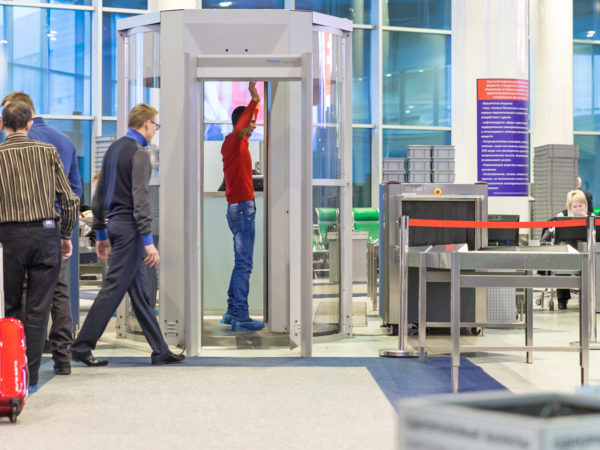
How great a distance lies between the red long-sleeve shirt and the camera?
701 centimetres

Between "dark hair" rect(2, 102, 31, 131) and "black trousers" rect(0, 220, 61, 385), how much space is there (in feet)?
1.67

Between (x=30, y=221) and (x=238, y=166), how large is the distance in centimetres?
288

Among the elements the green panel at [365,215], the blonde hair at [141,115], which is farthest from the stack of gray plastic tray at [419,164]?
the green panel at [365,215]

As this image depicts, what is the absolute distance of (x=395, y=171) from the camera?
7520 millimetres

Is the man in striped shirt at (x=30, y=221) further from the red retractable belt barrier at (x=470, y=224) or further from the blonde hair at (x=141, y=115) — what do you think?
the red retractable belt barrier at (x=470, y=224)

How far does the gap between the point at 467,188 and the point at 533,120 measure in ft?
26.3

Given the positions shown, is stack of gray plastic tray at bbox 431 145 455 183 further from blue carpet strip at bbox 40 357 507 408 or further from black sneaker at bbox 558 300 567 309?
black sneaker at bbox 558 300 567 309

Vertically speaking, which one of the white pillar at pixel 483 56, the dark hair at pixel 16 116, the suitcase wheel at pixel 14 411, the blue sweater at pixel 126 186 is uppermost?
the white pillar at pixel 483 56

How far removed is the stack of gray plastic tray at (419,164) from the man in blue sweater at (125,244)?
106 inches

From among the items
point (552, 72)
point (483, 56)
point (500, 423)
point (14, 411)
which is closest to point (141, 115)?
point (14, 411)

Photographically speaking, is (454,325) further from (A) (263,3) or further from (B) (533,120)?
(A) (263,3)

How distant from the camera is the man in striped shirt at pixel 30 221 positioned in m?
4.32

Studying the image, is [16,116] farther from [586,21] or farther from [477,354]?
[586,21]

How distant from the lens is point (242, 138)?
23.2ft
